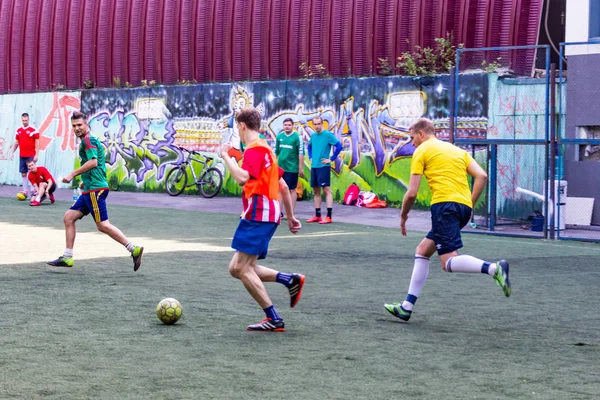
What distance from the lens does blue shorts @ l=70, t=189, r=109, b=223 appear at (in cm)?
1216

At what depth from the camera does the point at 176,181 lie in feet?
84.5

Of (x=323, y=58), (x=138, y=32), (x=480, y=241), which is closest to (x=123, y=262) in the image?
(x=480, y=241)

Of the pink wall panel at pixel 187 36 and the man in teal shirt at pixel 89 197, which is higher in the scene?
the pink wall panel at pixel 187 36

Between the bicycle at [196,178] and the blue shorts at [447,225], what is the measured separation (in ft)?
52.9

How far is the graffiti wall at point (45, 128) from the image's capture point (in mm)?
29016

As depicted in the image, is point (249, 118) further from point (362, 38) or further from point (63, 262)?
point (362, 38)

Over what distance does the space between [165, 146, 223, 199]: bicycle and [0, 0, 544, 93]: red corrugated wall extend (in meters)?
2.54

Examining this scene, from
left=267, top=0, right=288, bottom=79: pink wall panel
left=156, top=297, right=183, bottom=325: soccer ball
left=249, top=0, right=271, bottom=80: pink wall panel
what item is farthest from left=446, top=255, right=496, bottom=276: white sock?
left=249, top=0, right=271, bottom=80: pink wall panel

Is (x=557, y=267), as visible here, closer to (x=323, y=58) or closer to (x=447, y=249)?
(x=447, y=249)

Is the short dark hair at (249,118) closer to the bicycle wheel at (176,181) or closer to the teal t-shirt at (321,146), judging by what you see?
the teal t-shirt at (321,146)

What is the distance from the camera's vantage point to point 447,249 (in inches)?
353

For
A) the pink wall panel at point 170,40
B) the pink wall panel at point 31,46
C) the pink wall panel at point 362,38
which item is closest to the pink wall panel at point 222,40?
the pink wall panel at point 170,40

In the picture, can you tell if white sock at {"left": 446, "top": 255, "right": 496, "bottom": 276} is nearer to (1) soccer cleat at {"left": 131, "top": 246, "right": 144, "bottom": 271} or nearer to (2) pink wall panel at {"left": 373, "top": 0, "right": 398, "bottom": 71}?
(1) soccer cleat at {"left": 131, "top": 246, "right": 144, "bottom": 271}

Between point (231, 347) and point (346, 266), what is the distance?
5.45m
